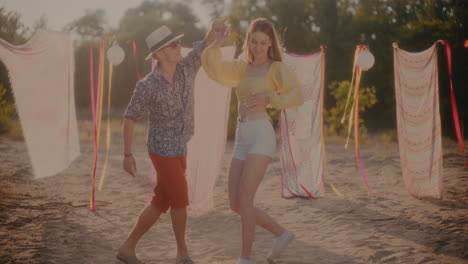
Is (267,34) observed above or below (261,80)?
above

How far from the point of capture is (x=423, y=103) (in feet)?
18.8

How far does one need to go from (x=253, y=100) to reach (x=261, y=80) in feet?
0.60

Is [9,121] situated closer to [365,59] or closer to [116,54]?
[116,54]

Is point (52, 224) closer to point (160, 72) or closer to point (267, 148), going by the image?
point (160, 72)

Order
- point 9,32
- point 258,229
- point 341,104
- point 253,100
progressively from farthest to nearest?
point 341,104 < point 9,32 < point 258,229 < point 253,100

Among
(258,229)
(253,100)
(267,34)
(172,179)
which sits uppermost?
(267,34)

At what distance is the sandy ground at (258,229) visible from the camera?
3828mm

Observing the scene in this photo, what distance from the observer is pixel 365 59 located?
6016mm

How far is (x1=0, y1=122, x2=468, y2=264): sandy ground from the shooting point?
3828 millimetres

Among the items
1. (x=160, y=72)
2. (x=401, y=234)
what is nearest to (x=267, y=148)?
(x=160, y=72)

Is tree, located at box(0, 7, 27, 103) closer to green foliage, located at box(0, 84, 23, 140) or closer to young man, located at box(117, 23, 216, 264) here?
green foliage, located at box(0, 84, 23, 140)

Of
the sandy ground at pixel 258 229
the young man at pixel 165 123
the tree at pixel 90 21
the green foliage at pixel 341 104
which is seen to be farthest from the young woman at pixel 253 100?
the tree at pixel 90 21

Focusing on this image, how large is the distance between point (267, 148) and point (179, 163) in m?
0.68

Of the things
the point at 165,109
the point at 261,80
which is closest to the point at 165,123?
the point at 165,109
